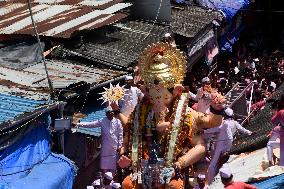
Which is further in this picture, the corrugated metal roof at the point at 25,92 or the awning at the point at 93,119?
the awning at the point at 93,119

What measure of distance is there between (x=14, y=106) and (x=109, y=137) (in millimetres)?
1627

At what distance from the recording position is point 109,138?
32.3 ft

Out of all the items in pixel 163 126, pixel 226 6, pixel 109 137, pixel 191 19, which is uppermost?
pixel 163 126

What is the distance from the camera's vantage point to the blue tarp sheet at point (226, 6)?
21.3 m

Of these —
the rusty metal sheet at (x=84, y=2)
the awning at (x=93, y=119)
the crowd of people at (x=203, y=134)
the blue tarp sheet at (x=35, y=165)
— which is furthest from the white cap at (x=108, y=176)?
the rusty metal sheet at (x=84, y=2)

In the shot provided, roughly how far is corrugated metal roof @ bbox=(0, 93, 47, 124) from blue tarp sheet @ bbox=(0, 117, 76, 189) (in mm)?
326

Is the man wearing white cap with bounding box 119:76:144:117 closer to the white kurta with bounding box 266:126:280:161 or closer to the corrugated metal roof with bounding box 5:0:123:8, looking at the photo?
the white kurta with bounding box 266:126:280:161

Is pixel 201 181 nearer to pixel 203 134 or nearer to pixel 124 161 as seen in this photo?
pixel 203 134

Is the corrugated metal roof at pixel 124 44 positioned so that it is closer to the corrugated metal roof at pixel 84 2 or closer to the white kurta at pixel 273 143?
the corrugated metal roof at pixel 84 2

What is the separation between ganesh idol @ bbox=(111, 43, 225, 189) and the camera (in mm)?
7691

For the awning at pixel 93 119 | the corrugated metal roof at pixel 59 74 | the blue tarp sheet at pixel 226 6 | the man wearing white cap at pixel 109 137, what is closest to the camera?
Answer: the man wearing white cap at pixel 109 137

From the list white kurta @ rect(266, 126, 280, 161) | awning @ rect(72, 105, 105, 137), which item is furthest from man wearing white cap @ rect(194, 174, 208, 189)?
awning @ rect(72, 105, 105, 137)

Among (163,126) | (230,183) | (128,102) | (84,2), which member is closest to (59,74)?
(128,102)

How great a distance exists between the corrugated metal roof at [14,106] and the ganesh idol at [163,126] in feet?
6.84
